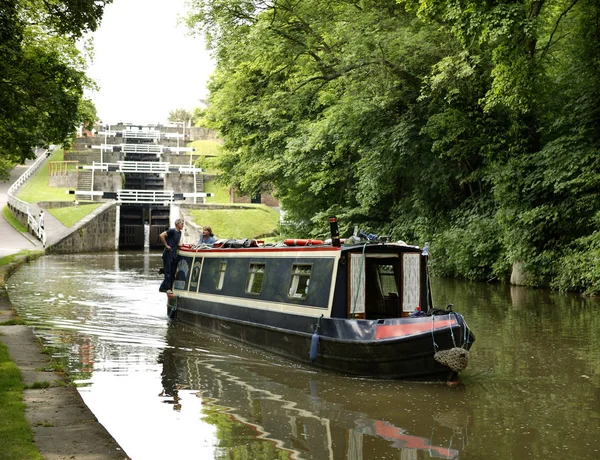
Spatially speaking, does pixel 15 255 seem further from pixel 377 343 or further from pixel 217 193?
pixel 217 193

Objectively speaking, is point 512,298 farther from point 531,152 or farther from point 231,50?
point 231,50

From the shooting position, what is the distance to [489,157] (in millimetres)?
21141

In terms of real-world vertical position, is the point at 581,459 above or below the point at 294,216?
below

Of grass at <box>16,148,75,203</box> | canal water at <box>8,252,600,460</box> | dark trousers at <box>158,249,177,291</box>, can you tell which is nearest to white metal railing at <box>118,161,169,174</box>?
grass at <box>16,148,75,203</box>

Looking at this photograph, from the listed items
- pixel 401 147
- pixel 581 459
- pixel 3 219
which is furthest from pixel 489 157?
pixel 3 219

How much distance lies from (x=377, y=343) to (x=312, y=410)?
5.18ft

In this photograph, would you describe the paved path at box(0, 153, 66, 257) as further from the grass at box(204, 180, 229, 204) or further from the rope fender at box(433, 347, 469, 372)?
the rope fender at box(433, 347, 469, 372)

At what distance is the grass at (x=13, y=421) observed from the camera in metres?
5.28

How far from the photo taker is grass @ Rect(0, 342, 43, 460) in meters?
5.28

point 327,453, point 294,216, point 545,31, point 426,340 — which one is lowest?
point 327,453

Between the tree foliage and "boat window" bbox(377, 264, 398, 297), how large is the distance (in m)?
8.29

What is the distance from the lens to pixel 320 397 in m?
8.54

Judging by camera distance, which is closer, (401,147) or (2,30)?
(2,30)

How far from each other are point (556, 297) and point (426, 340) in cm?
1001
